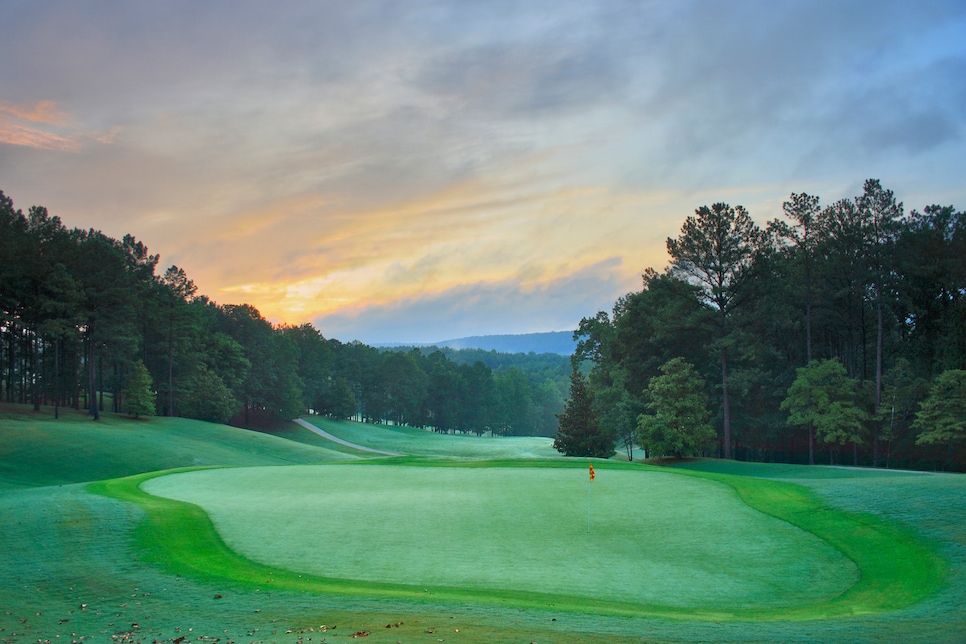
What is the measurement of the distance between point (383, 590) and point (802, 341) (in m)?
49.4

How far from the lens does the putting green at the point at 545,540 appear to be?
1190cm

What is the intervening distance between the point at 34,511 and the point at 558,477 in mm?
16414

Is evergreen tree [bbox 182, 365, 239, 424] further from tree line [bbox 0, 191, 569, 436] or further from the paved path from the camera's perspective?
the paved path

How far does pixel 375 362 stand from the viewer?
114438mm

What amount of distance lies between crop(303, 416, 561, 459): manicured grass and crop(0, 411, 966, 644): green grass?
5316 centimetres

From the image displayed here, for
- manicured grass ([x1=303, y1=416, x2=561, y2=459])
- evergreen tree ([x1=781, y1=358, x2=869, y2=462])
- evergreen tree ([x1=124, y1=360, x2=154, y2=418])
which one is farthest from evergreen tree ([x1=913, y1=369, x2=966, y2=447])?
evergreen tree ([x1=124, y1=360, x2=154, y2=418])

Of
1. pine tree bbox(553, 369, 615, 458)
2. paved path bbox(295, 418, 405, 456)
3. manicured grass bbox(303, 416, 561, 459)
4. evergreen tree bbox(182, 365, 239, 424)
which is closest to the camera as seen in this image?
pine tree bbox(553, 369, 615, 458)

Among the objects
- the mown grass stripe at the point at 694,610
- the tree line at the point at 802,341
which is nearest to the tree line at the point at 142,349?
the tree line at the point at 802,341

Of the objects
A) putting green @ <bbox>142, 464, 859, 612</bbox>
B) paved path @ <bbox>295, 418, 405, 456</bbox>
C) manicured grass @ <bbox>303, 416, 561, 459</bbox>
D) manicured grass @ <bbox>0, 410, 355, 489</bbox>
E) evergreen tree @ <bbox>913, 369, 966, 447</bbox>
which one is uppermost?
evergreen tree @ <bbox>913, 369, 966, 447</bbox>

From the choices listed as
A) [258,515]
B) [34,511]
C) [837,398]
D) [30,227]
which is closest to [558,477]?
[258,515]

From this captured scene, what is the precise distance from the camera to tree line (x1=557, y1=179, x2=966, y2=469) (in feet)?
133

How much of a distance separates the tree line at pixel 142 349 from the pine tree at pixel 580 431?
12996 mm

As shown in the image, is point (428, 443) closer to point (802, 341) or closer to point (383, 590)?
point (802, 341)

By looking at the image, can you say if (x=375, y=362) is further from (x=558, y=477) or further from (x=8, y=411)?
(x=558, y=477)
